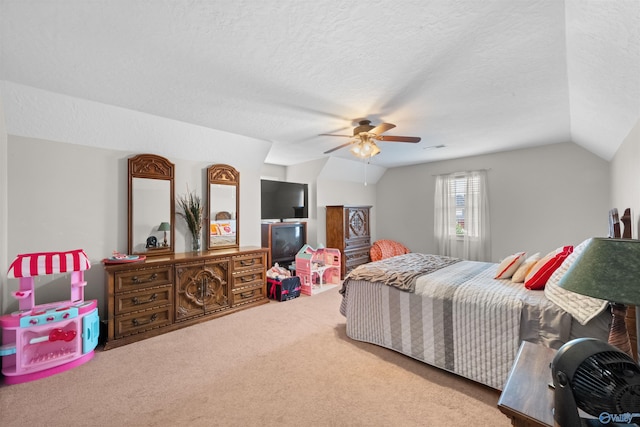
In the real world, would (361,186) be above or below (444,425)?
above

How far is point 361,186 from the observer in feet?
20.8

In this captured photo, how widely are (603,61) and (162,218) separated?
426 centimetres

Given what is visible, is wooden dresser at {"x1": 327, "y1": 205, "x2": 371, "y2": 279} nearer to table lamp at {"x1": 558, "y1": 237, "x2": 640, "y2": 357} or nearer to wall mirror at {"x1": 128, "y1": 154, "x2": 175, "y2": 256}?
wall mirror at {"x1": 128, "y1": 154, "x2": 175, "y2": 256}

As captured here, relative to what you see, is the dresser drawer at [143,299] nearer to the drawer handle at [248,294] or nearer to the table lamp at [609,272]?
the drawer handle at [248,294]

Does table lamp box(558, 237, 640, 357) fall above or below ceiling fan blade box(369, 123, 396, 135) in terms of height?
below

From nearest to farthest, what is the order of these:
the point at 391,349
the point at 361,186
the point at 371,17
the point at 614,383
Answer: the point at 614,383 < the point at 371,17 < the point at 391,349 < the point at 361,186

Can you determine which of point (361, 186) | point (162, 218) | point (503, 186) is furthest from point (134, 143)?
point (503, 186)

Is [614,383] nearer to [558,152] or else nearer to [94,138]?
[94,138]

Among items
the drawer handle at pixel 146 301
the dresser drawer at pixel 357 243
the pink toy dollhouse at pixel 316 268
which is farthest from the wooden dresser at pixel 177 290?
the dresser drawer at pixel 357 243

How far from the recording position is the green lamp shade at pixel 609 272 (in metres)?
0.77

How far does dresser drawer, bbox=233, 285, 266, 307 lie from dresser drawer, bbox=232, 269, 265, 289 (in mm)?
60

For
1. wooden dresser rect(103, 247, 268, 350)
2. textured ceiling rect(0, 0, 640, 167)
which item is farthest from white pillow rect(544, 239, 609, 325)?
wooden dresser rect(103, 247, 268, 350)

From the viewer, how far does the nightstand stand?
0.91 metres

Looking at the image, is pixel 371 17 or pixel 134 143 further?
pixel 134 143
